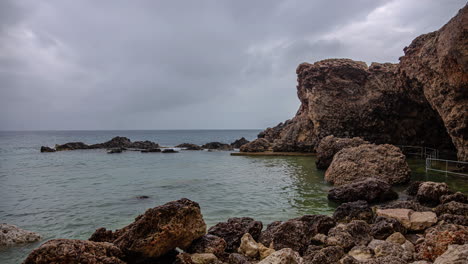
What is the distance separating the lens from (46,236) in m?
8.55

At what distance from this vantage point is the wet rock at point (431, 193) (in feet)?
35.1

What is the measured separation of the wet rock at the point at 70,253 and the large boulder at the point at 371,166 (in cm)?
1274

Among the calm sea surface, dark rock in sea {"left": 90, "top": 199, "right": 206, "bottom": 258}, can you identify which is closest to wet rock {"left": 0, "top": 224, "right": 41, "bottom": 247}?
the calm sea surface

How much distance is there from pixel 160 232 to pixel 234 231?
8.44ft

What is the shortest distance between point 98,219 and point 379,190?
34.7 feet

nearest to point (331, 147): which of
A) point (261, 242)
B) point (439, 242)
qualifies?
point (261, 242)

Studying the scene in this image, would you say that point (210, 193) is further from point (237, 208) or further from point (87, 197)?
point (87, 197)

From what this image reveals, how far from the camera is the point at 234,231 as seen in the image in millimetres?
7492

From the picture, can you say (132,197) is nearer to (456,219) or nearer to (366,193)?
(366,193)

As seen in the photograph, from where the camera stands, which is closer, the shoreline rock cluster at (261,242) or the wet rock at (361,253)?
the shoreline rock cluster at (261,242)

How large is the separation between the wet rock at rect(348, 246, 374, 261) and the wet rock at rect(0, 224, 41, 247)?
8.19m

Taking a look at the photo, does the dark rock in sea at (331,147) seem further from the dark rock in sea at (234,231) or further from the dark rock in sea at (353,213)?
the dark rock in sea at (234,231)

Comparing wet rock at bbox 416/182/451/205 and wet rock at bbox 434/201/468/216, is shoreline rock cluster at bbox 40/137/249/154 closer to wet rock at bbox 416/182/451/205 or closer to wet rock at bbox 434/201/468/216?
wet rock at bbox 416/182/451/205

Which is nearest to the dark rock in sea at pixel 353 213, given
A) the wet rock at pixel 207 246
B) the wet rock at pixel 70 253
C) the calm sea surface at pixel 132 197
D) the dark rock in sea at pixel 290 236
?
the dark rock in sea at pixel 290 236
